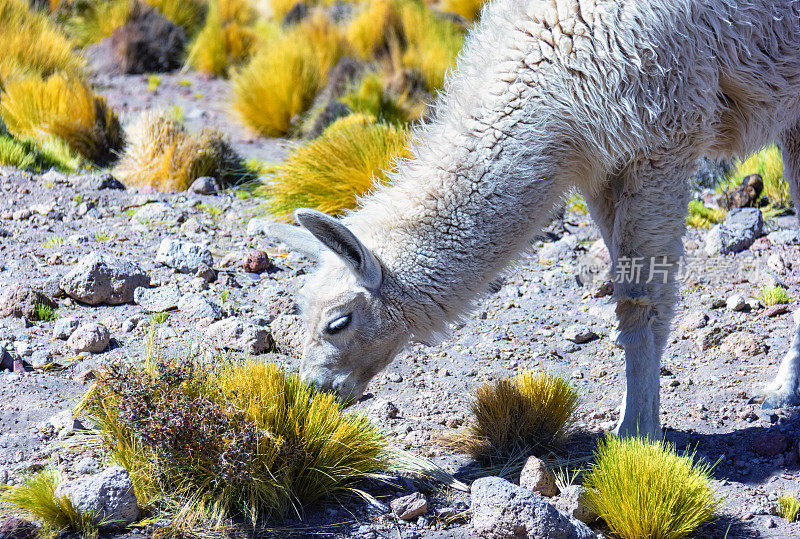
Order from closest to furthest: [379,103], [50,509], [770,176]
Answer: [50,509] → [770,176] → [379,103]

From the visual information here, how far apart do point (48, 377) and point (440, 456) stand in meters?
2.42

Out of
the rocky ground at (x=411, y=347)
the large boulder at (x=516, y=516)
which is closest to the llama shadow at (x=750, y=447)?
the rocky ground at (x=411, y=347)

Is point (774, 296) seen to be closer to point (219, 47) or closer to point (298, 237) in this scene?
point (298, 237)

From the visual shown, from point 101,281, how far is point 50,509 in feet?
9.16

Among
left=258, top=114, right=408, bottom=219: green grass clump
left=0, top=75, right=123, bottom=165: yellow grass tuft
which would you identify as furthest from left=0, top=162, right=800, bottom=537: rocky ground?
left=0, top=75, right=123, bottom=165: yellow grass tuft

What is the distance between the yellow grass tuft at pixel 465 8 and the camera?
14.5 meters

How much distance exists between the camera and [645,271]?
14.1 ft

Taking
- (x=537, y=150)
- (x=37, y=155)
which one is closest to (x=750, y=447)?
(x=537, y=150)

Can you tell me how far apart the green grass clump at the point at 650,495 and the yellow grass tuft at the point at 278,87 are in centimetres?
809

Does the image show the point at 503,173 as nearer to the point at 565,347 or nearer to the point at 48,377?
the point at 565,347

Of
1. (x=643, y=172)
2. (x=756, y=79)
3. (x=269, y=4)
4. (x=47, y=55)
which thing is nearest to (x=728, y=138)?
(x=756, y=79)

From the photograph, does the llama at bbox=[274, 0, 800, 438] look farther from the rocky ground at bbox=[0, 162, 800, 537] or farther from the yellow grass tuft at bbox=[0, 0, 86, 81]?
the yellow grass tuft at bbox=[0, 0, 86, 81]

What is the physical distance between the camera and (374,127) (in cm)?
788

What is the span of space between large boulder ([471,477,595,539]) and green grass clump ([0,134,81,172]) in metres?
6.88
